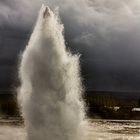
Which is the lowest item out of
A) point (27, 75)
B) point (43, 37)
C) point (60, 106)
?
point (60, 106)

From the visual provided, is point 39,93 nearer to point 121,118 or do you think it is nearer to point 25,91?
point 25,91

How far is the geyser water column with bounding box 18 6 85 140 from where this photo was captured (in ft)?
61.1

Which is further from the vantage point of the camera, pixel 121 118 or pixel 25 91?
pixel 121 118

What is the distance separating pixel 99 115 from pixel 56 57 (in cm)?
3155

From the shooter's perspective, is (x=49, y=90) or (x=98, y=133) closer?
(x=49, y=90)

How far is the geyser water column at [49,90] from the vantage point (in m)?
18.6

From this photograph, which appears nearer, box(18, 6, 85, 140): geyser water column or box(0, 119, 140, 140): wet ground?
box(18, 6, 85, 140): geyser water column

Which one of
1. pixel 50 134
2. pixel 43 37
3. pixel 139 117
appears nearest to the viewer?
pixel 50 134

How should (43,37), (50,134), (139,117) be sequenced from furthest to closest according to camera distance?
(139,117) → (43,37) → (50,134)

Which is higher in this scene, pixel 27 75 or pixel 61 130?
pixel 27 75

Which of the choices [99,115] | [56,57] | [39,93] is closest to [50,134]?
[39,93]

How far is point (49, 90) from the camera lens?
18.9 meters

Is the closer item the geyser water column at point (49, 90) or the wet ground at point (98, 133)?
the geyser water column at point (49, 90)

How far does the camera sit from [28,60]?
64.5 feet
